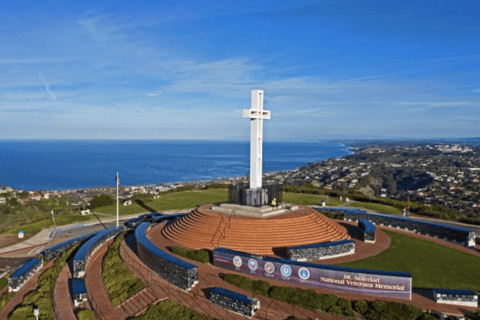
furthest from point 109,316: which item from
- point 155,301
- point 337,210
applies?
point 337,210

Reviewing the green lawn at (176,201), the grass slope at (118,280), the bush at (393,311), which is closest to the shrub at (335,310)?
the bush at (393,311)

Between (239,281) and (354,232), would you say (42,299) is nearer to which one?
(239,281)

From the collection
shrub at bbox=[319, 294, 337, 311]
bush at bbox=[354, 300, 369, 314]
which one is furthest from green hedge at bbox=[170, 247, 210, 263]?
bush at bbox=[354, 300, 369, 314]

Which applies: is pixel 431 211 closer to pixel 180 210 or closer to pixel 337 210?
pixel 337 210

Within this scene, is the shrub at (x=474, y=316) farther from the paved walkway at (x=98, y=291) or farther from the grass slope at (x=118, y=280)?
the grass slope at (x=118, y=280)

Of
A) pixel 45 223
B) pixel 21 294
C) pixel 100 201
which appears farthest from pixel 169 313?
pixel 100 201
